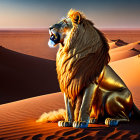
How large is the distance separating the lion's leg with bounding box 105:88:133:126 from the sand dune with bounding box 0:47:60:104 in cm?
776

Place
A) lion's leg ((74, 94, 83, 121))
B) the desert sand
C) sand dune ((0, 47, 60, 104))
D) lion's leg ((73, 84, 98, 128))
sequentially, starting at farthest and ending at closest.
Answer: sand dune ((0, 47, 60, 104)) < lion's leg ((74, 94, 83, 121)) < lion's leg ((73, 84, 98, 128)) < the desert sand

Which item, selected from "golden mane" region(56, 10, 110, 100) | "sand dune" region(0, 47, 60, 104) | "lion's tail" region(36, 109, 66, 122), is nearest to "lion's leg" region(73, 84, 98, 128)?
"golden mane" region(56, 10, 110, 100)

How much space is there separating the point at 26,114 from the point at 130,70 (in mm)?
6425

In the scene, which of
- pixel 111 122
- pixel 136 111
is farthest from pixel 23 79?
pixel 111 122

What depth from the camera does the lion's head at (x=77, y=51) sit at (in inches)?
175

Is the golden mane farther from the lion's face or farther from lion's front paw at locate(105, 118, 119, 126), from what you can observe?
lion's front paw at locate(105, 118, 119, 126)

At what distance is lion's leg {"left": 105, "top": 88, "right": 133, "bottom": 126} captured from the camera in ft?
15.7

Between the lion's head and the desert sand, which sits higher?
the lion's head

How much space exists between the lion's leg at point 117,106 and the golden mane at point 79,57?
54cm

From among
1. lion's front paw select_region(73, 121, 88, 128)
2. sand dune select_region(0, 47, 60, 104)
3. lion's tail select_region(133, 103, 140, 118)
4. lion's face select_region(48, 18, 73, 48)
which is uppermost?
lion's face select_region(48, 18, 73, 48)

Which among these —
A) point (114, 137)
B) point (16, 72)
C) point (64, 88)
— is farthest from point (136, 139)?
point (16, 72)

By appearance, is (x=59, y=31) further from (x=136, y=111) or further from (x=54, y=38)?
(x=136, y=111)

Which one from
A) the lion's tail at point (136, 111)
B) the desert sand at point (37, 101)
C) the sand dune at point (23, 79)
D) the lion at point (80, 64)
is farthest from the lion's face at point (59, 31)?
the sand dune at point (23, 79)

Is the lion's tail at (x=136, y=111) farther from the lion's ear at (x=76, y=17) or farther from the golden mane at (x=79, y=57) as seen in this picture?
the lion's ear at (x=76, y=17)
